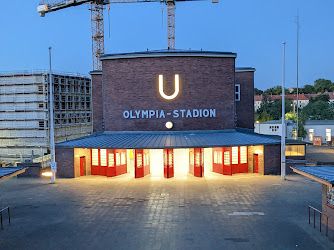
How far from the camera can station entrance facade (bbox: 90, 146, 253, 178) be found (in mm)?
27844

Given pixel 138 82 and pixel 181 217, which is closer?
pixel 181 217

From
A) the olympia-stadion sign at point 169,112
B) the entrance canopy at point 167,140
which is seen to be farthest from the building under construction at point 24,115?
the olympia-stadion sign at point 169,112

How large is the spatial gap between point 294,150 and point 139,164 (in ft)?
49.5

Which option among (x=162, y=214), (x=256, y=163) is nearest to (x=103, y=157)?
(x=162, y=214)

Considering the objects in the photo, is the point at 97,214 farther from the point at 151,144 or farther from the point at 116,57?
the point at 116,57

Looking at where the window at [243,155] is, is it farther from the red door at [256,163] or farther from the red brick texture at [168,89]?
the red brick texture at [168,89]

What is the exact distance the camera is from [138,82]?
30.6 metres

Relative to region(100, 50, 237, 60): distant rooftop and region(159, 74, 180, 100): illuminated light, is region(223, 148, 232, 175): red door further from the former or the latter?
region(100, 50, 237, 60): distant rooftop

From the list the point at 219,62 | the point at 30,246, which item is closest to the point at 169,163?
the point at 219,62

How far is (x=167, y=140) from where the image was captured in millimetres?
27453

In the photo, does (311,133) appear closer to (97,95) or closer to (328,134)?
(328,134)

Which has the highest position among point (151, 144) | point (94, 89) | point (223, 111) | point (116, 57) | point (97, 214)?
point (116, 57)

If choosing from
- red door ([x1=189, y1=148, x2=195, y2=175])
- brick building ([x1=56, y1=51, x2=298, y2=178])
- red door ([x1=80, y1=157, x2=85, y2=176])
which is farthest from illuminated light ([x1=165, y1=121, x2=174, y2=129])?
red door ([x1=80, y1=157, x2=85, y2=176])

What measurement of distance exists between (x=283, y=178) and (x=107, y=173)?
14277mm
